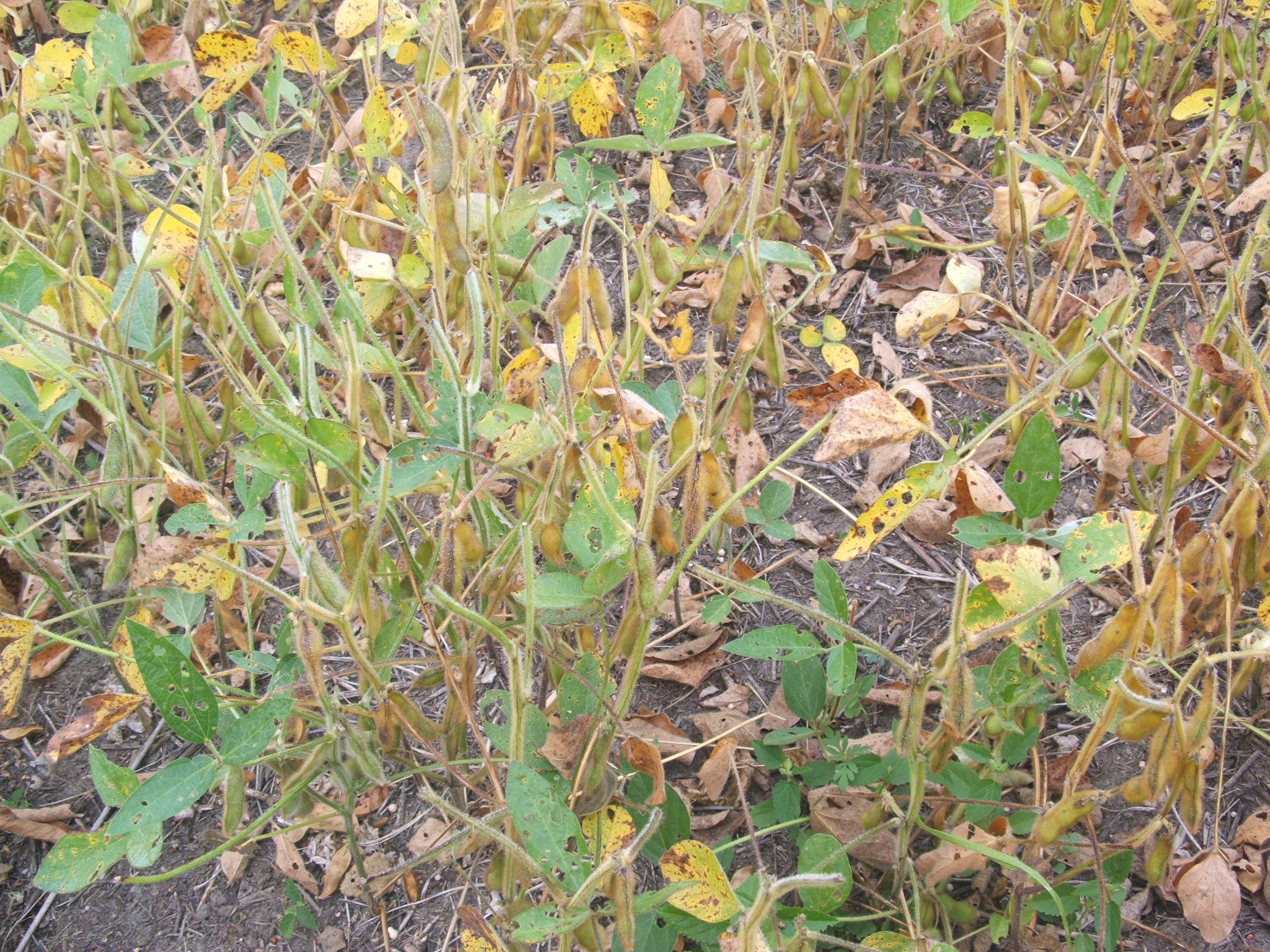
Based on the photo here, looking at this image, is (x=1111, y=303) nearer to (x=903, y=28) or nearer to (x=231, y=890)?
(x=903, y=28)

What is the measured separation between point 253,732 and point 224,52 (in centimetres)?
115

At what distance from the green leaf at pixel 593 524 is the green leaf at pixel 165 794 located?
15.3 inches

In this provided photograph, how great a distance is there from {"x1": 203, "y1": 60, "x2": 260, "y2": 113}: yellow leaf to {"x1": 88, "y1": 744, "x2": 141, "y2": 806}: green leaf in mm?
1028

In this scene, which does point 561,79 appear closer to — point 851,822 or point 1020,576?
point 1020,576

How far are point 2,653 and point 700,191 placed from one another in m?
1.47

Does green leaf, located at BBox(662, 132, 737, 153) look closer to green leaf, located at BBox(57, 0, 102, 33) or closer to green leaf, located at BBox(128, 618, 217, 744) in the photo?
green leaf, located at BBox(128, 618, 217, 744)

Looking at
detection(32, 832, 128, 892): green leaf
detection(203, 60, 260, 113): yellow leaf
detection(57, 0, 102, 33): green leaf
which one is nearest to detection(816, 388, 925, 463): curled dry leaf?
detection(32, 832, 128, 892): green leaf

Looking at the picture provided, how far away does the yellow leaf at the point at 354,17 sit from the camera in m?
1.56

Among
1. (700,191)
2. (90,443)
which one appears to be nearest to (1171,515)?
(700,191)

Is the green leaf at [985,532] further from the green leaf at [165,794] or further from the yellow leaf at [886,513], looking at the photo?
the green leaf at [165,794]

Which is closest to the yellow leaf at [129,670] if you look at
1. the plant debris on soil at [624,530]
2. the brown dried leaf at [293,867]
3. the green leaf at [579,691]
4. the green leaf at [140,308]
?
the plant debris on soil at [624,530]

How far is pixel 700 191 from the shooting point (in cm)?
205

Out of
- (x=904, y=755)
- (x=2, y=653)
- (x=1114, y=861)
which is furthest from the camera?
(x=2, y=653)

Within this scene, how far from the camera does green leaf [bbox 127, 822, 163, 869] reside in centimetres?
87
